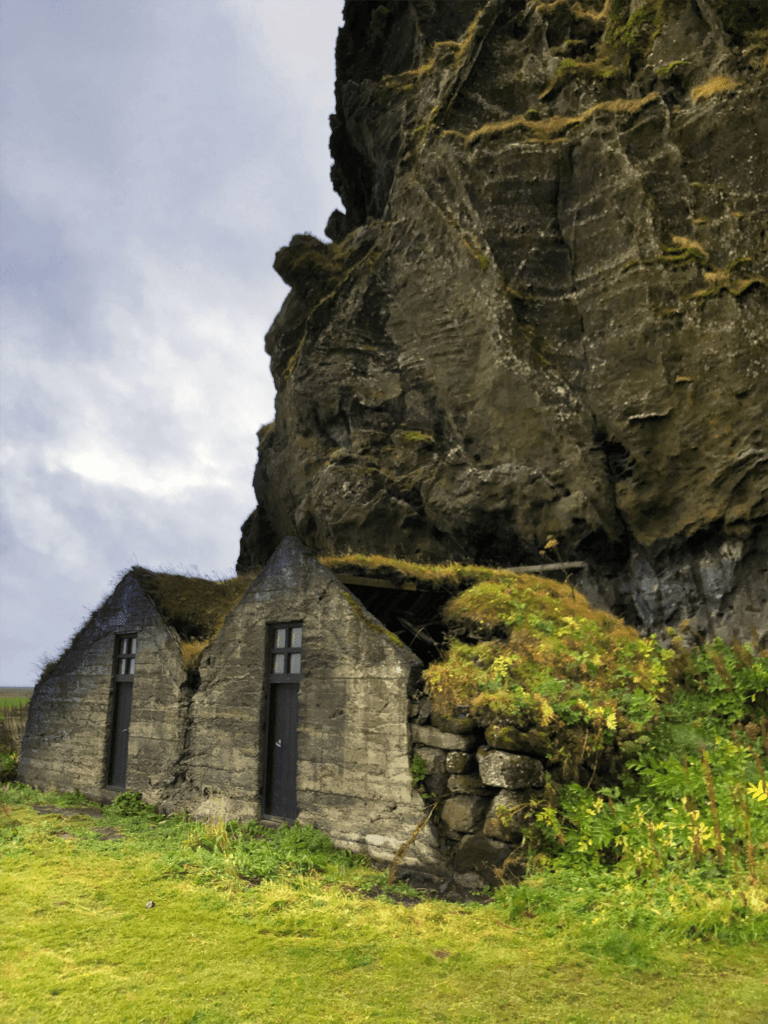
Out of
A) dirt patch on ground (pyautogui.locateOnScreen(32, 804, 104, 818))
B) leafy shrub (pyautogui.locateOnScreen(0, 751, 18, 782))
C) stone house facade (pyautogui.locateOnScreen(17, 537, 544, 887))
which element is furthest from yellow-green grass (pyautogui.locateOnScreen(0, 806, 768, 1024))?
leafy shrub (pyautogui.locateOnScreen(0, 751, 18, 782))

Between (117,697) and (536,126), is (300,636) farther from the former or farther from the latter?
(536,126)

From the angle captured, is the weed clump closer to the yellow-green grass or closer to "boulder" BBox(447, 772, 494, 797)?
"boulder" BBox(447, 772, 494, 797)

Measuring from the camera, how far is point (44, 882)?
322 inches

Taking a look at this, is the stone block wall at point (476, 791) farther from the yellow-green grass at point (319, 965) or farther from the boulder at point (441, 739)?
the yellow-green grass at point (319, 965)

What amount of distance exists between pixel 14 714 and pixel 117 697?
807 centimetres

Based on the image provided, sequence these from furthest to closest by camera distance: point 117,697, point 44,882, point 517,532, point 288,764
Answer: point 517,532 → point 117,697 → point 288,764 → point 44,882

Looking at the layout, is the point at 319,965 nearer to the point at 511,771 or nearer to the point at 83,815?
the point at 511,771

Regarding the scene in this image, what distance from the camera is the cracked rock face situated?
19.5m

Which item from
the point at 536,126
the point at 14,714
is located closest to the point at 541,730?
the point at 14,714

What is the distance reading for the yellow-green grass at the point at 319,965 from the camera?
4.96 meters

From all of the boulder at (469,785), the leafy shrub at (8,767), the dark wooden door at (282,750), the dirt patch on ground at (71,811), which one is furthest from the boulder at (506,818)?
the leafy shrub at (8,767)

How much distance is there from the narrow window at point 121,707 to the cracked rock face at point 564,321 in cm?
1158

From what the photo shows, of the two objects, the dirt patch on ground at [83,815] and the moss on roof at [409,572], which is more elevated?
the moss on roof at [409,572]

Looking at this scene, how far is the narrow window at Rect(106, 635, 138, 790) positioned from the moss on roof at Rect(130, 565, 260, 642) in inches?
42.0
